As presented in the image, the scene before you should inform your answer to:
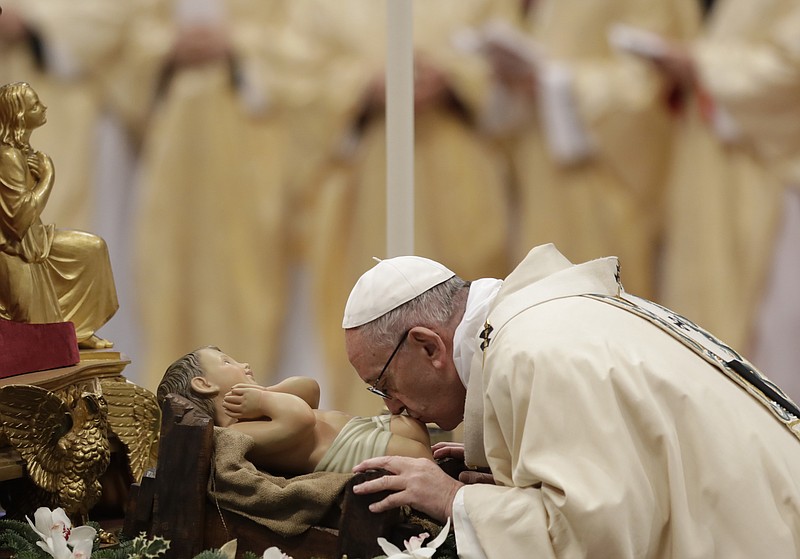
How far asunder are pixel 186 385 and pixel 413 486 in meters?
0.79

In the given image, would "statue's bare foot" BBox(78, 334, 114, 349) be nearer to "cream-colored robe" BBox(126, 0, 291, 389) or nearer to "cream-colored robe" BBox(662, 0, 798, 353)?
"cream-colored robe" BBox(126, 0, 291, 389)

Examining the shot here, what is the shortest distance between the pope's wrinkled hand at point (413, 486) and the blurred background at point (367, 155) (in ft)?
12.5

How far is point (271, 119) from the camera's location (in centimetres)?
675

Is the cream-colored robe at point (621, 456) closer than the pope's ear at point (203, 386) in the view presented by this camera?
Yes

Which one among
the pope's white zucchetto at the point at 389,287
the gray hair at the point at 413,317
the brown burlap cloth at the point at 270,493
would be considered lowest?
the brown burlap cloth at the point at 270,493

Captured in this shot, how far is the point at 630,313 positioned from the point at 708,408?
331mm

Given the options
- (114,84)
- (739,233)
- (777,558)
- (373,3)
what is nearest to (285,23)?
(373,3)

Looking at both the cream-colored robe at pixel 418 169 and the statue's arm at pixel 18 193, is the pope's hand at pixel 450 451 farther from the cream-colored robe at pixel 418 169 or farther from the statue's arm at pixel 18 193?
the cream-colored robe at pixel 418 169

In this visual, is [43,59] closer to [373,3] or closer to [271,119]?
[271,119]

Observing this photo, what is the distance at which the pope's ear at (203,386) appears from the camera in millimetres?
3004

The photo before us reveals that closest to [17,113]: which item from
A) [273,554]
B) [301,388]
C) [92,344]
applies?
[92,344]

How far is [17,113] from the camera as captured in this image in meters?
3.20

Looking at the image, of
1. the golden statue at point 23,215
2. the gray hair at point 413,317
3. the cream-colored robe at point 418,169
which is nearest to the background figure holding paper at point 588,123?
the cream-colored robe at point 418,169

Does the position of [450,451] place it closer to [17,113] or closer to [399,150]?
[17,113]
